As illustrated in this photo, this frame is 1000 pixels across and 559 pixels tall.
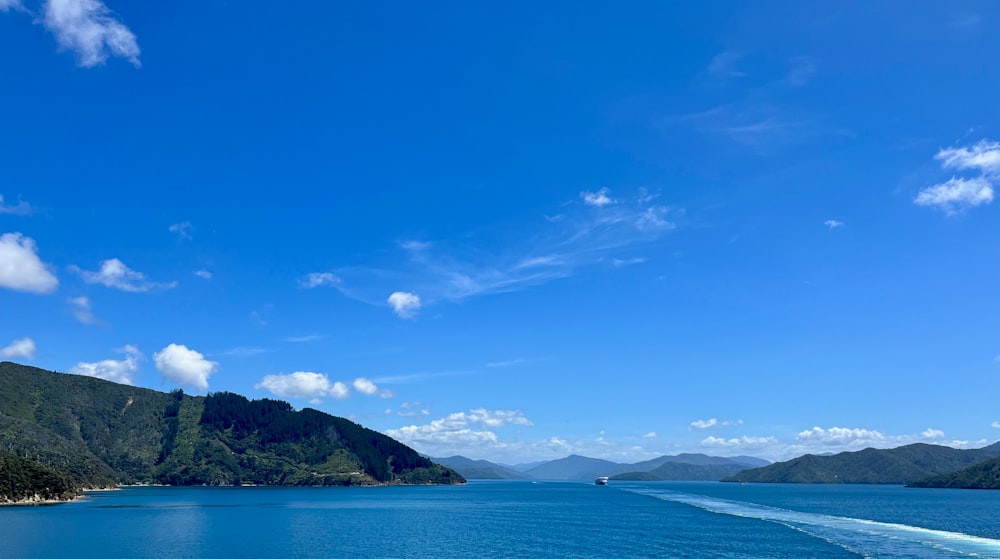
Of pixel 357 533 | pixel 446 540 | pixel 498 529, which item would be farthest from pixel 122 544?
pixel 498 529

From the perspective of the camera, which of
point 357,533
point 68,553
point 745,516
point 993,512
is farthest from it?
point 993,512

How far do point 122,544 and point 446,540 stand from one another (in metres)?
56.3

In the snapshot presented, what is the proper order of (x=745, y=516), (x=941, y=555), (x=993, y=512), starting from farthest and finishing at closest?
(x=993, y=512)
(x=745, y=516)
(x=941, y=555)

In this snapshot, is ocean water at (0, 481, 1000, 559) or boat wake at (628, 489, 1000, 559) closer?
boat wake at (628, 489, 1000, 559)

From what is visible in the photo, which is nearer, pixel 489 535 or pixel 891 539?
pixel 891 539

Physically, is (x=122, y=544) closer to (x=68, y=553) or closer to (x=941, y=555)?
(x=68, y=553)

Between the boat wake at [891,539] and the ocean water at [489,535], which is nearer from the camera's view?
the boat wake at [891,539]

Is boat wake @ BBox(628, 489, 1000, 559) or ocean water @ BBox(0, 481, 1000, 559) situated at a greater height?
boat wake @ BBox(628, 489, 1000, 559)

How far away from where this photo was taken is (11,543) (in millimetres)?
112500

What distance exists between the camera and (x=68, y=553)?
102 metres

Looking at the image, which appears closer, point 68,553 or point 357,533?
point 68,553

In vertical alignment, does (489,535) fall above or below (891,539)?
below

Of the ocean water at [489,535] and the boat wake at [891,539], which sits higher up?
the boat wake at [891,539]

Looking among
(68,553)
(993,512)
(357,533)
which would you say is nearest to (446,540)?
(357,533)
